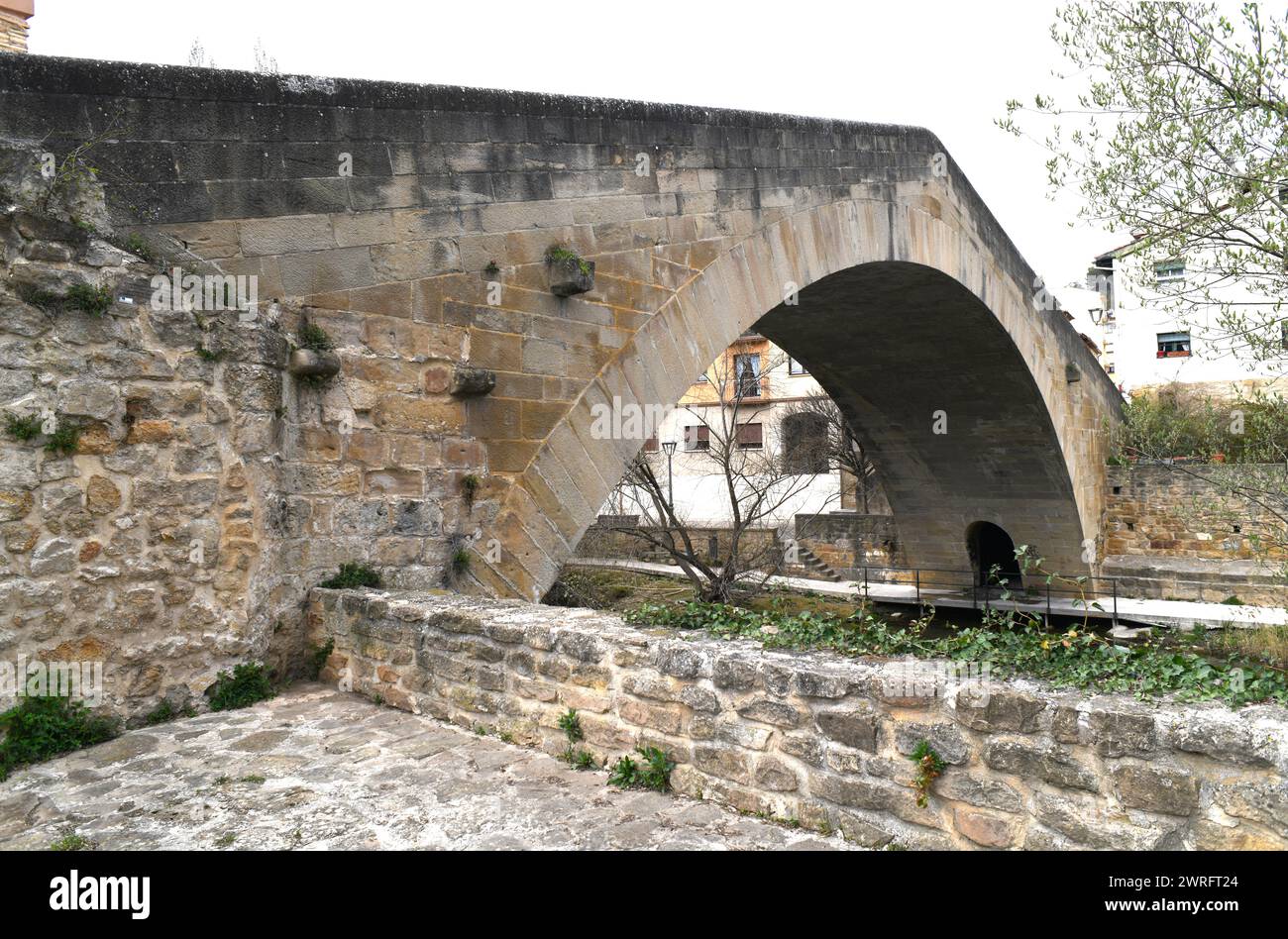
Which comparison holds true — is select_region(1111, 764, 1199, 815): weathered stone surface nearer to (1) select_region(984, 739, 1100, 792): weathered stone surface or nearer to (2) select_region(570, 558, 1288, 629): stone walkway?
(1) select_region(984, 739, 1100, 792): weathered stone surface

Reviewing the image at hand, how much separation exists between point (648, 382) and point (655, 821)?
155 inches

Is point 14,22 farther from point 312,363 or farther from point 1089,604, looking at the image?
point 1089,604

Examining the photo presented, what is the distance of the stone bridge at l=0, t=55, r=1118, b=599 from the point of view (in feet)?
14.4

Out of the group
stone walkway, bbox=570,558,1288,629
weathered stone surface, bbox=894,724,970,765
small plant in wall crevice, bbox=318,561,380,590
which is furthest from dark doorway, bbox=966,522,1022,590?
weathered stone surface, bbox=894,724,970,765

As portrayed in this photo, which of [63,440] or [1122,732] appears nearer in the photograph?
[1122,732]

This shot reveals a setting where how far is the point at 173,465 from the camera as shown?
4113mm

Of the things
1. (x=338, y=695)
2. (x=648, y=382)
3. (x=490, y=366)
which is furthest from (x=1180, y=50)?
(x=338, y=695)

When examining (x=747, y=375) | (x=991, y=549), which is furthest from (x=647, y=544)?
(x=991, y=549)

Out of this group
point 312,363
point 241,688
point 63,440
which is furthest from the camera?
point 312,363

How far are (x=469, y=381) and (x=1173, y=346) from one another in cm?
2520

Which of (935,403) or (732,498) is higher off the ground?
(935,403)

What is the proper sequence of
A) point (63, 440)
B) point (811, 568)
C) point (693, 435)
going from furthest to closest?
point (693, 435) → point (811, 568) → point (63, 440)

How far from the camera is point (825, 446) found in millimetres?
24281

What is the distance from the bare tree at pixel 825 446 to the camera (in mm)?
23406
